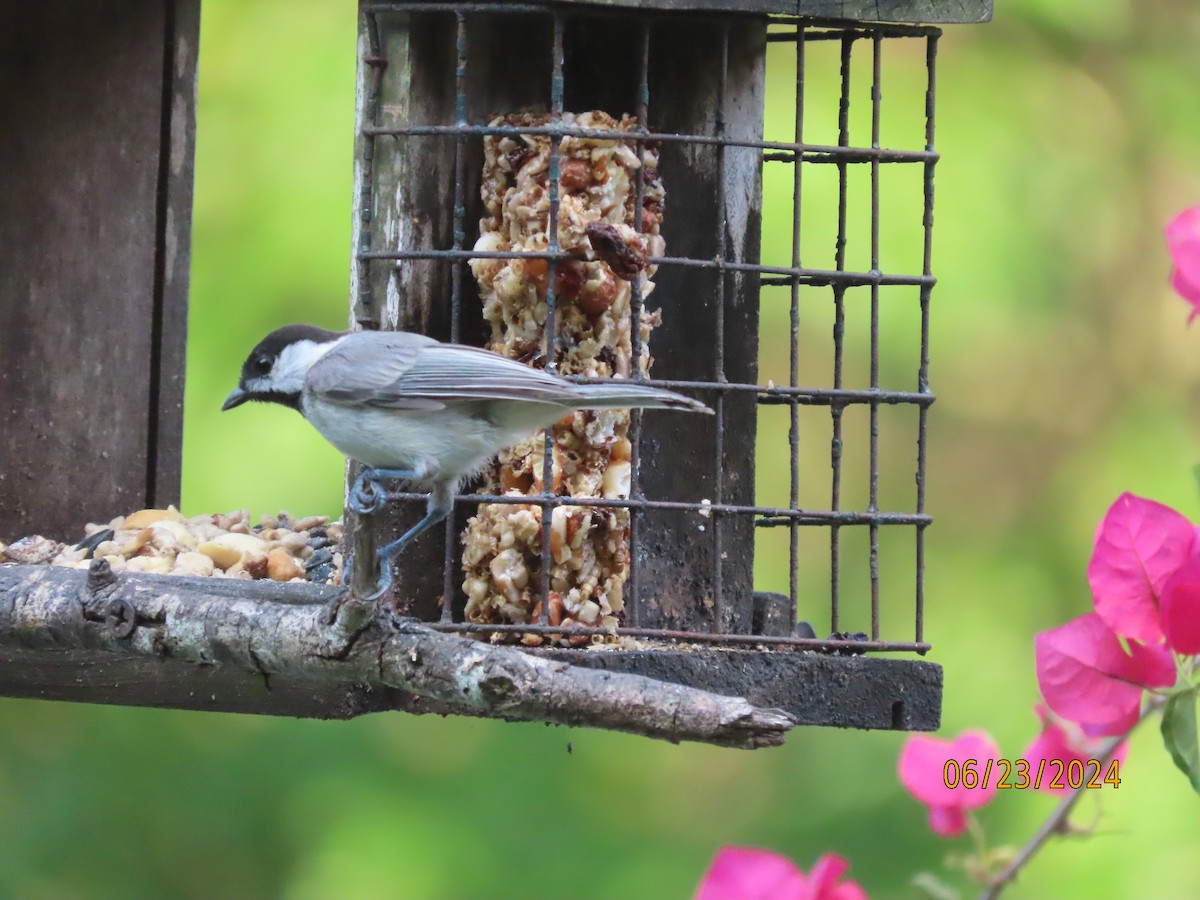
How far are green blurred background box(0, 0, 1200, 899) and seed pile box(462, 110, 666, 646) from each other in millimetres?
1581

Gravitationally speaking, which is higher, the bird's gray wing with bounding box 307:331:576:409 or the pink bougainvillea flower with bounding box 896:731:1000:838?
the bird's gray wing with bounding box 307:331:576:409

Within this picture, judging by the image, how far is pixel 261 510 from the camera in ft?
16.5

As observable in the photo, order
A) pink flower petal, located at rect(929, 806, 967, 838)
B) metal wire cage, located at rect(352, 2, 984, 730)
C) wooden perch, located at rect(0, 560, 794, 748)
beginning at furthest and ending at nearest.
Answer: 1. metal wire cage, located at rect(352, 2, 984, 730)
2. pink flower petal, located at rect(929, 806, 967, 838)
3. wooden perch, located at rect(0, 560, 794, 748)

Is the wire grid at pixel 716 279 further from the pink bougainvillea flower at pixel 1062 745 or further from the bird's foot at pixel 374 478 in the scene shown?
the pink bougainvillea flower at pixel 1062 745

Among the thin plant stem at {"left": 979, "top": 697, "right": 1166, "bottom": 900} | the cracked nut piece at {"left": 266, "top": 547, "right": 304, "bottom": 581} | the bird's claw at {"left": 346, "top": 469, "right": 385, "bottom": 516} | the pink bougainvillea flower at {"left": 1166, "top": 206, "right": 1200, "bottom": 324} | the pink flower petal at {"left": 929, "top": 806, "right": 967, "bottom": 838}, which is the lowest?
the pink flower petal at {"left": 929, "top": 806, "right": 967, "bottom": 838}

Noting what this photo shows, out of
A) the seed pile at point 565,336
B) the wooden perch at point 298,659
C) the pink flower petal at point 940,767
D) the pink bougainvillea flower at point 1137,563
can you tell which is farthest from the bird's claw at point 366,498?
the pink bougainvillea flower at point 1137,563

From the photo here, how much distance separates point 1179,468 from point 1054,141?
137cm

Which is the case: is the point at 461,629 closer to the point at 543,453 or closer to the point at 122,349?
the point at 543,453

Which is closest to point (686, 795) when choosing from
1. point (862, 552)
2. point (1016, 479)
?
point (862, 552)

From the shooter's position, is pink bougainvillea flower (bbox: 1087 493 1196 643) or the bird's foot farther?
the bird's foot

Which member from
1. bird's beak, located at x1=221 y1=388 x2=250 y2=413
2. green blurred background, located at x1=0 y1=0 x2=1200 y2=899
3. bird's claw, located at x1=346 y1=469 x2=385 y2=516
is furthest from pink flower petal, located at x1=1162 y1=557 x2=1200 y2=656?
green blurred background, located at x1=0 y1=0 x2=1200 y2=899

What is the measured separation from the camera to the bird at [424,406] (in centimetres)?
318

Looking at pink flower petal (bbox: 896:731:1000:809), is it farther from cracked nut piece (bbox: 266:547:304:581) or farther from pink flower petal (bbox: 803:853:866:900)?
cracked nut piece (bbox: 266:547:304:581)

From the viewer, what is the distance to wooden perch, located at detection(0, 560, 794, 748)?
6.91 ft
